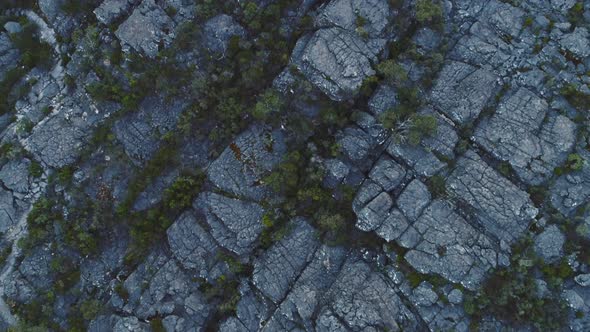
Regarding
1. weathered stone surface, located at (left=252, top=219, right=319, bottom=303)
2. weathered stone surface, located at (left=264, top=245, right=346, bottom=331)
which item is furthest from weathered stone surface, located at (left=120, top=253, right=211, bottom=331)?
weathered stone surface, located at (left=264, top=245, right=346, bottom=331)

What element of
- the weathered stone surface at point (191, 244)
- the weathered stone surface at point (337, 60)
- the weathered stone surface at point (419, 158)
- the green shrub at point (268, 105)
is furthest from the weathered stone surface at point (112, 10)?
the weathered stone surface at point (419, 158)

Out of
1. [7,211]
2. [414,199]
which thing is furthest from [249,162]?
[7,211]

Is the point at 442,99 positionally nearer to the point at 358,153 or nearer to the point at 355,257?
the point at 358,153

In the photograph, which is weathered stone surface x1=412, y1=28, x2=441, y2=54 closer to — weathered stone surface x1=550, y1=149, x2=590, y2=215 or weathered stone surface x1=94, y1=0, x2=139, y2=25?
weathered stone surface x1=550, y1=149, x2=590, y2=215

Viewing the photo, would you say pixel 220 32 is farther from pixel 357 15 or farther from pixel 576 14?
pixel 576 14

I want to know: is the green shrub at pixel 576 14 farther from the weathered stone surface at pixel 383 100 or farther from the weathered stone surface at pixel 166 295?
the weathered stone surface at pixel 166 295

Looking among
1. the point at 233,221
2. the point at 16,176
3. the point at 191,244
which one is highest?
the point at 233,221
